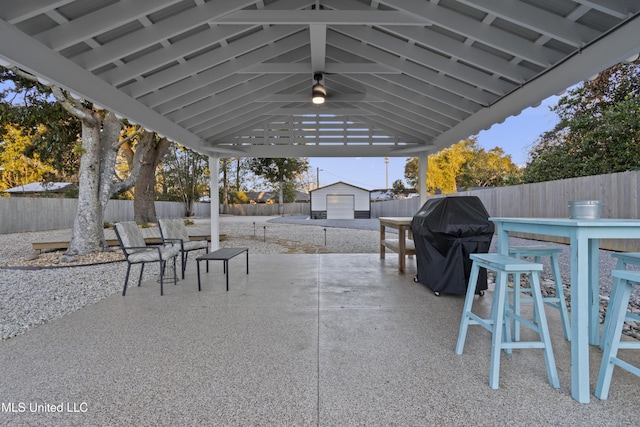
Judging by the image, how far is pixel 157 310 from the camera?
3.22m

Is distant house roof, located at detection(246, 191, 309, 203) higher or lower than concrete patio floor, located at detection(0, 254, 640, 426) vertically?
higher

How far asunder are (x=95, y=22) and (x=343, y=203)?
22.4m

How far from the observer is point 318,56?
12.2 ft

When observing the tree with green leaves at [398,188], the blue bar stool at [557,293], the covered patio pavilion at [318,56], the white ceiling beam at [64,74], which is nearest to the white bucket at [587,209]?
the blue bar stool at [557,293]

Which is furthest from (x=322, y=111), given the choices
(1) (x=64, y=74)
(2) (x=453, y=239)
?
→ (1) (x=64, y=74)

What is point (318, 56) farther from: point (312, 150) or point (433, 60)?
point (312, 150)

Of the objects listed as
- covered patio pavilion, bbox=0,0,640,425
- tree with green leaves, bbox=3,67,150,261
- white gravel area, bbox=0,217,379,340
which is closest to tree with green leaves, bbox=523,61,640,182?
covered patio pavilion, bbox=0,0,640,425

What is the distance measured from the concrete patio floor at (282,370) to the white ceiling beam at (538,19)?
2.35 m

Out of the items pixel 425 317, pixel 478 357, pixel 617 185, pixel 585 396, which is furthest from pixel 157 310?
pixel 617 185

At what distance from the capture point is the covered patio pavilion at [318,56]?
2.42m

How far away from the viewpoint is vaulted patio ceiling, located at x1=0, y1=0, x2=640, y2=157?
8.02ft

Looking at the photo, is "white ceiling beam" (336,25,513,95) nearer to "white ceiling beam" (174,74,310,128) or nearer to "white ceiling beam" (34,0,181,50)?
"white ceiling beam" (174,74,310,128)

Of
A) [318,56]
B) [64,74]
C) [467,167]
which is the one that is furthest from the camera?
[467,167]

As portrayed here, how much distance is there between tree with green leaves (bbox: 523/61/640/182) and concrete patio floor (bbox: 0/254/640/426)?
8596 mm
